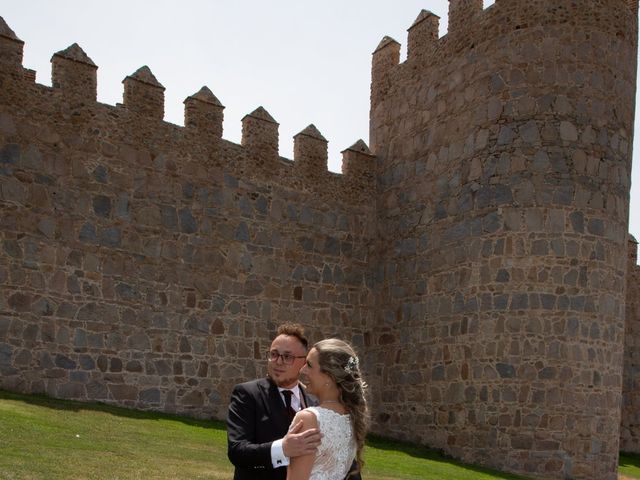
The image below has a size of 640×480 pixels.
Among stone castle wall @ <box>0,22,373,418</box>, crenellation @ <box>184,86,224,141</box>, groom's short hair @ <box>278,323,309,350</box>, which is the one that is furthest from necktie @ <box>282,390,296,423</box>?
crenellation @ <box>184,86,224,141</box>

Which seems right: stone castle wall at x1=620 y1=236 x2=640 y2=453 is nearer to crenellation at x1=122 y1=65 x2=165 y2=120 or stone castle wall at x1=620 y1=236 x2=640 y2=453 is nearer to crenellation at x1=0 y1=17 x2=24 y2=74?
crenellation at x1=122 y1=65 x2=165 y2=120

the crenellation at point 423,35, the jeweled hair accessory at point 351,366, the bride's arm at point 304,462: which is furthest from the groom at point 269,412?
the crenellation at point 423,35

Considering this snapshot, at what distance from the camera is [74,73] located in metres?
13.3

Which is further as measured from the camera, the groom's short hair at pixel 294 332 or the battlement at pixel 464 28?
the battlement at pixel 464 28

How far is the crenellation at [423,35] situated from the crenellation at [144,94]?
15.4 ft

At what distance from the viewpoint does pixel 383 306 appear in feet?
51.9

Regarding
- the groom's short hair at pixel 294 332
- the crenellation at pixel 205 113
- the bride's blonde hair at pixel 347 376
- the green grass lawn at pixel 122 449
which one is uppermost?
the crenellation at pixel 205 113

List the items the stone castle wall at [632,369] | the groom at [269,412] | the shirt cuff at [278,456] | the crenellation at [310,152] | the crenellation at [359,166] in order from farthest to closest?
the stone castle wall at [632,369], the crenellation at [359,166], the crenellation at [310,152], the groom at [269,412], the shirt cuff at [278,456]

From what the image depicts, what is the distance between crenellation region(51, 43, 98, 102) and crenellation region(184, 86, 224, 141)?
1.65m

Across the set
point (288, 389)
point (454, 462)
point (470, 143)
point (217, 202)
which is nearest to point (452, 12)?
point (470, 143)

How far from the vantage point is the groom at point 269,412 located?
4422 mm

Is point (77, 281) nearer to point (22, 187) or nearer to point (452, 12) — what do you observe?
point (22, 187)

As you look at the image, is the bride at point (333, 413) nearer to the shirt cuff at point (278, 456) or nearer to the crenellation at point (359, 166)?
the shirt cuff at point (278, 456)

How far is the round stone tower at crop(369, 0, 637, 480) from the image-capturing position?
510 inches
